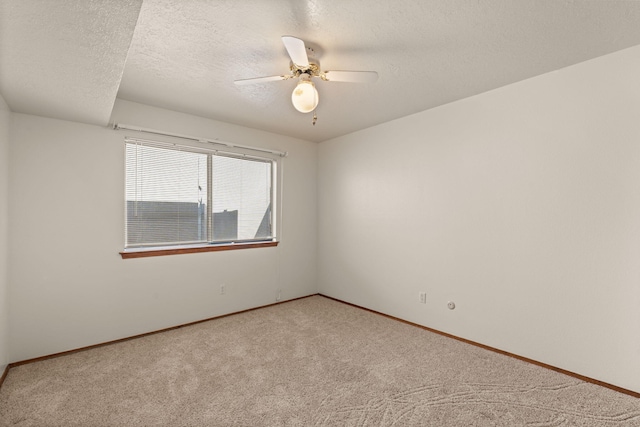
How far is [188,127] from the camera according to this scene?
350 centimetres

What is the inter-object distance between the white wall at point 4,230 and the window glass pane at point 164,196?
88 centimetres

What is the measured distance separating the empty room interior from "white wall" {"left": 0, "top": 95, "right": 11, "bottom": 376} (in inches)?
1.5

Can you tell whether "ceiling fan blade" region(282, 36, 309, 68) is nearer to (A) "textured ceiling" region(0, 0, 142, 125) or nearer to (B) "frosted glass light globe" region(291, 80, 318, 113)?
(B) "frosted glass light globe" region(291, 80, 318, 113)

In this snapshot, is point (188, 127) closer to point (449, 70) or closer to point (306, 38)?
point (306, 38)

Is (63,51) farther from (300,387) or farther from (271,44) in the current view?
(300,387)

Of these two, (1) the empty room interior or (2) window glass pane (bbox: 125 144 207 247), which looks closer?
(1) the empty room interior

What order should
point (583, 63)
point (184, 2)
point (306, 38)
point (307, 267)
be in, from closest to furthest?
1. point (184, 2)
2. point (306, 38)
3. point (583, 63)
4. point (307, 267)

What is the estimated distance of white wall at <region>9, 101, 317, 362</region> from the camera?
2602mm

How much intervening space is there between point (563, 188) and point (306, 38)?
7.61 feet

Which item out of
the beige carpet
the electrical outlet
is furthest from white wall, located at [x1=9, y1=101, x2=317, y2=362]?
the electrical outlet

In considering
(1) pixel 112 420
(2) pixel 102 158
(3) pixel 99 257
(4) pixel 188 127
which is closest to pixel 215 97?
(4) pixel 188 127

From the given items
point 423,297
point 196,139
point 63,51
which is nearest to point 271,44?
point 63,51

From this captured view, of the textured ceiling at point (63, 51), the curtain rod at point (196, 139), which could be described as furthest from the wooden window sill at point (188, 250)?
the textured ceiling at point (63, 51)

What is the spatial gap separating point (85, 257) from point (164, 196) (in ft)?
3.07
